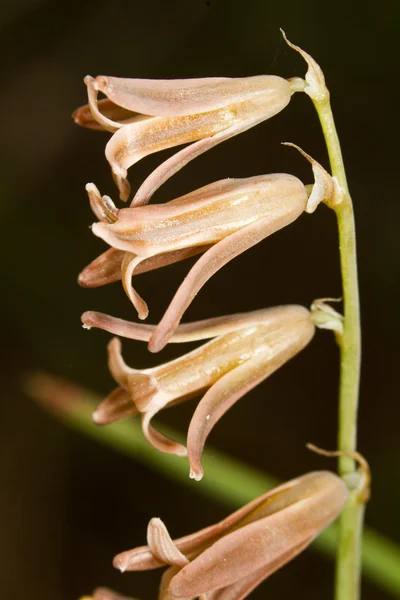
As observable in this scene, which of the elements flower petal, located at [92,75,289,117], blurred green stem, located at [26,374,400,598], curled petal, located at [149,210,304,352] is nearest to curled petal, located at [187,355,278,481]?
curled petal, located at [149,210,304,352]

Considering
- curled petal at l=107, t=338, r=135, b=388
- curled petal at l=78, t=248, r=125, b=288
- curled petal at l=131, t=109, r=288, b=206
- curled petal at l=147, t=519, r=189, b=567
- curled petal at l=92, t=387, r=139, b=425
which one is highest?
curled petal at l=131, t=109, r=288, b=206

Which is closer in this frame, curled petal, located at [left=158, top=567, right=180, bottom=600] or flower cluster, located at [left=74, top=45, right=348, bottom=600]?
flower cluster, located at [left=74, top=45, right=348, bottom=600]

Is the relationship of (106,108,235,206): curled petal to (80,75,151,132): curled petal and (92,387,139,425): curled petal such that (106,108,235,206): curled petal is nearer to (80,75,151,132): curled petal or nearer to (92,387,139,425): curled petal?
(80,75,151,132): curled petal

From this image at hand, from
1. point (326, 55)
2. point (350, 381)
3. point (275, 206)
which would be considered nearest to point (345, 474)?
point (350, 381)

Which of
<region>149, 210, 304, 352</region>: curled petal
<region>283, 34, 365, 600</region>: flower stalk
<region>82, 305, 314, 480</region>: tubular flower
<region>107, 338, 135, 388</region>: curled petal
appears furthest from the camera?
<region>107, 338, 135, 388</region>: curled petal

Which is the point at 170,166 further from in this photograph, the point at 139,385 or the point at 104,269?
the point at 139,385

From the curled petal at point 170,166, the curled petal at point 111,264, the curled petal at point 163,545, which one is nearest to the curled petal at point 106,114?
the curled petal at point 170,166

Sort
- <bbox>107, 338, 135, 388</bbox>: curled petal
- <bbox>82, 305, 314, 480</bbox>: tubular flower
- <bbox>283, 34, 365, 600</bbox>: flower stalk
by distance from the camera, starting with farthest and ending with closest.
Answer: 1. <bbox>107, 338, 135, 388</bbox>: curled petal
2. <bbox>82, 305, 314, 480</bbox>: tubular flower
3. <bbox>283, 34, 365, 600</bbox>: flower stalk

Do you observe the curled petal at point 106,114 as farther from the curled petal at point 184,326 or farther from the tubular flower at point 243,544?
the tubular flower at point 243,544
